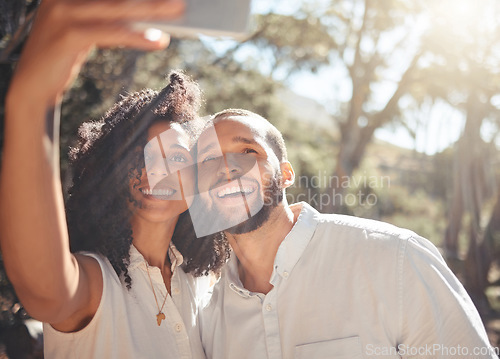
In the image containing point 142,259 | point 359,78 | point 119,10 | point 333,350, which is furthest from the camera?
point 359,78

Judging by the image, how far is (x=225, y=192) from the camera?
227 cm

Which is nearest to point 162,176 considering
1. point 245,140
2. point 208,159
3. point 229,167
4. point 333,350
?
point 208,159

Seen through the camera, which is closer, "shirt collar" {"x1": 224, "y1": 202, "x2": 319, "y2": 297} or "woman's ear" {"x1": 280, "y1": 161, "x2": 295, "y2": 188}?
"shirt collar" {"x1": 224, "y1": 202, "x2": 319, "y2": 297}

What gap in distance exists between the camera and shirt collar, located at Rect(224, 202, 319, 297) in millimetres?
2156

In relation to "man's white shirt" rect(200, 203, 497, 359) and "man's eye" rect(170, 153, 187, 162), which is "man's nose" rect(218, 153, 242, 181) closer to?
"man's eye" rect(170, 153, 187, 162)

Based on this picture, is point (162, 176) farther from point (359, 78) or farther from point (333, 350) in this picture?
point (359, 78)

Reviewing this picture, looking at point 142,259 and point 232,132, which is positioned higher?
point 232,132

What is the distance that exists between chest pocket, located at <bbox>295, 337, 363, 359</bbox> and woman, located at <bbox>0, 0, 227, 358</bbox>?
1.89ft

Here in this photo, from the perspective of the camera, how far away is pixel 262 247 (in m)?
2.29

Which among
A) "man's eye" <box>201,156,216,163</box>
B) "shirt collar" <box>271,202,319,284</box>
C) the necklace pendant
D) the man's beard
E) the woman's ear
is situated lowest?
the necklace pendant

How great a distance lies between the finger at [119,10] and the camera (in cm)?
75

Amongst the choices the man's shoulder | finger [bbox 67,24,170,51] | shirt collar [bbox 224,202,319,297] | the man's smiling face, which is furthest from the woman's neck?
finger [bbox 67,24,170,51]

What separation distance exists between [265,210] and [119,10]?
1558 millimetres

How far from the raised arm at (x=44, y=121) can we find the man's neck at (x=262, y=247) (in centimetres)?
129
